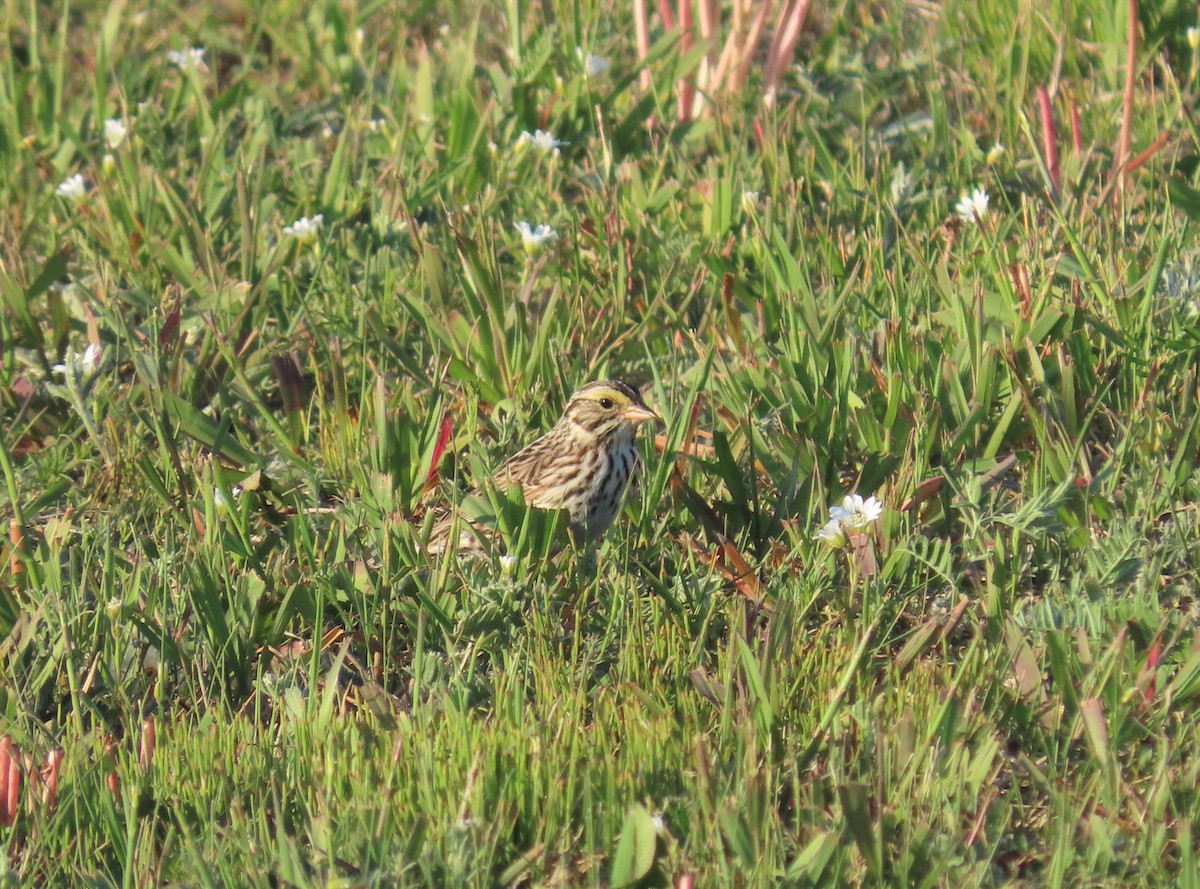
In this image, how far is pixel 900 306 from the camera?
5.30 m

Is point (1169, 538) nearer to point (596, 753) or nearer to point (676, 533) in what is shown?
point (676, 533)

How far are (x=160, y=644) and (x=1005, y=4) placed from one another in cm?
488

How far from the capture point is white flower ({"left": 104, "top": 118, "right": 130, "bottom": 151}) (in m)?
6.79

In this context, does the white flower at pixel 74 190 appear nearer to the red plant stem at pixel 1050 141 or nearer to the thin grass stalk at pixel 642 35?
the thin grass stalk at pixel 642 35

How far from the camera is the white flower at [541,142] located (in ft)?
21.4

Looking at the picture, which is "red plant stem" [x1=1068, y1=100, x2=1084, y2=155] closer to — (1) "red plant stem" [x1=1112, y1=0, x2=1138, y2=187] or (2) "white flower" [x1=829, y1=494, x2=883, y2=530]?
(1) "red plant stem" [x1=1112, y1=0, x2=1138, y2=187]

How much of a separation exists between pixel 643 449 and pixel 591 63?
2.58 metres

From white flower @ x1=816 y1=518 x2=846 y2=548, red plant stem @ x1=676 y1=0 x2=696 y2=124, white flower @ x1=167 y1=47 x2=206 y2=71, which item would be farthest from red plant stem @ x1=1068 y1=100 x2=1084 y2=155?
white flower @ x1=167 y1=47 x2=206 y2=71

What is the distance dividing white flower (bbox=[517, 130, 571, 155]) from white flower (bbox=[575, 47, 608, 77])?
460 millimetres

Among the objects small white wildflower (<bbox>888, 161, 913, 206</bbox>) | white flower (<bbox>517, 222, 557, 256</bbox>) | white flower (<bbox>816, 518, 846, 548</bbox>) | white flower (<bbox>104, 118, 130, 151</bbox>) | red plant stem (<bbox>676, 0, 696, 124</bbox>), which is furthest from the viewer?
red plant stem (<bbox>676, 0, 696, 124</bbox>)

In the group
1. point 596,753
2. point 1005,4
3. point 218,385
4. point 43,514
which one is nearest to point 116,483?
point 43,514

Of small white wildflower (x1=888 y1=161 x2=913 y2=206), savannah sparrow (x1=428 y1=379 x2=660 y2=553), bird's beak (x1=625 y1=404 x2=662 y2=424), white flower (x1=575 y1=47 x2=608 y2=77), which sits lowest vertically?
savannah sparrow (x1=428 y1=379 x2=660 y2=553)

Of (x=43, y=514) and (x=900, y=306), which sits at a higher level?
(x=900, y=306)

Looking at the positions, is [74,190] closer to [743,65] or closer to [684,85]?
[684,85]
